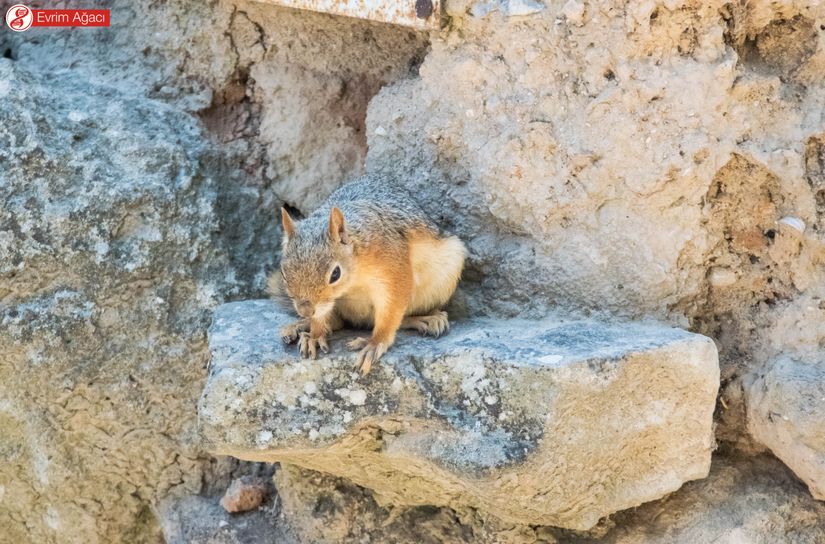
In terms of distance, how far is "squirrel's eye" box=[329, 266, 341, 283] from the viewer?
9.35 ft

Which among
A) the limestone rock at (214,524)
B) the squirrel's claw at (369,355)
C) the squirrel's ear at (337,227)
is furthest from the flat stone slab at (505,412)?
the limestone rock at (214,524)

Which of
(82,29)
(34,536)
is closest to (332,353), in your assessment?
(34,536)

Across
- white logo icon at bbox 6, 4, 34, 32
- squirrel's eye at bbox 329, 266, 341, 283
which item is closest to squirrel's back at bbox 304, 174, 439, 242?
squirrel's eye at bbox 329, 266, 341, 283

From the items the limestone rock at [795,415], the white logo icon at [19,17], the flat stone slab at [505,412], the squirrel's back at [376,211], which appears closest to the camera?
the flat stone slab at [505,412]

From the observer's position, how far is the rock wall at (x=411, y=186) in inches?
117

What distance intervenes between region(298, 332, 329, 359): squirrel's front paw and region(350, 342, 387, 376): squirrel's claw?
0.14 m

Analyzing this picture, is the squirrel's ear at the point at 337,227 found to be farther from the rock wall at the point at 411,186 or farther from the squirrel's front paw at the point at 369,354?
the rock wall at the point at 411,186

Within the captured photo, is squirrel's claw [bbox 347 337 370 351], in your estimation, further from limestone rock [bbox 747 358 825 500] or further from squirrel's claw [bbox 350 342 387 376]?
limestone rock [bbox 747 358 825 500]

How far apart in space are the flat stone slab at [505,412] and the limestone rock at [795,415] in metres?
0.21

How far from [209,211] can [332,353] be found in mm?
950

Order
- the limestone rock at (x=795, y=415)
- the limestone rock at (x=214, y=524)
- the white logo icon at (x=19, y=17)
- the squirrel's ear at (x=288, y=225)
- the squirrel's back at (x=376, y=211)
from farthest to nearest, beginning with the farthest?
the white logo icon at (x=19, y=17) < the limestone rock at (x=214, y=524) < the squirrel's back at (x=376, y=211) < the squirrel's ear at (x=288, y=225) < the limestone rock at (x=795, y=415)

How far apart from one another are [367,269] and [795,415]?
1451mm

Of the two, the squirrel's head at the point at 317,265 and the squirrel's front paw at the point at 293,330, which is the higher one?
the squirrel's head at the point at 317,265

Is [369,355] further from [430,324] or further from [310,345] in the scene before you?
[430,324]
